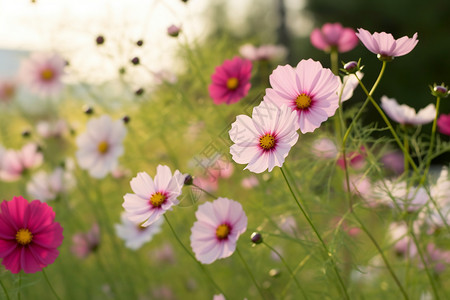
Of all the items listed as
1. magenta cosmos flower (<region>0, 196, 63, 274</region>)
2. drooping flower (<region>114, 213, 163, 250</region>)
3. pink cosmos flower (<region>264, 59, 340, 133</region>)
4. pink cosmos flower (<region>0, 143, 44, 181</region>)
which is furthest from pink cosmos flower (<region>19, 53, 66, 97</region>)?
pink cosmos flower (<region>264, 59, 340, 133</region>)

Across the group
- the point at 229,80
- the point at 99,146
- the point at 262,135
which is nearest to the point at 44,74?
the point at 99,146

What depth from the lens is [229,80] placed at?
898 mm

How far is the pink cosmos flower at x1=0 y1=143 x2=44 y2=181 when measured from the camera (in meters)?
1.26

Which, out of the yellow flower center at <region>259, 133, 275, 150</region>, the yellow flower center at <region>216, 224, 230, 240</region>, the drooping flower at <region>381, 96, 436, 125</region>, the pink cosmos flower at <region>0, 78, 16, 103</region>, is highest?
the pink cosmos flower at <region>0, 78, 16, 103</region>

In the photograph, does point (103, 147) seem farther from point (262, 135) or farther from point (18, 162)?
point (262, 135)

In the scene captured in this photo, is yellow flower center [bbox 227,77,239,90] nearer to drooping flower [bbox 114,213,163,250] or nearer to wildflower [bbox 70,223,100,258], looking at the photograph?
drooping flower [bbox 114,213,163,250]

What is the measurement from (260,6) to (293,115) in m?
7.37

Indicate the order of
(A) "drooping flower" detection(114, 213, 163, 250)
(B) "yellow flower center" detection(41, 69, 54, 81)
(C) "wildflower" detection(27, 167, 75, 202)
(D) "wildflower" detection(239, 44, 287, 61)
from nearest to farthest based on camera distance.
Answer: (A) "drooping flower" detection(114, 213, 163, 250)
(C) "wildflower" detection(27, 167, 75, 202)
(D) "wildflower" detection(239, 44, 287, 61)
(B) "yellow flower center" detection(41, 69, 54, 81)

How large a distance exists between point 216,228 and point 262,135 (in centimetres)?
15

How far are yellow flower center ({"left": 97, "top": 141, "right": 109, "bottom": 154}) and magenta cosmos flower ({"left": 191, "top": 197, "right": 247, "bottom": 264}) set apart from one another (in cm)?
50

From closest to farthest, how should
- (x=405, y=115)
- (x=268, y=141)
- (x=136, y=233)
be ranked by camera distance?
(x=268, y=141)
(x=405, y=115)
(x=136, y=233)

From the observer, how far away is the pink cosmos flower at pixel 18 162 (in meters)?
1.26

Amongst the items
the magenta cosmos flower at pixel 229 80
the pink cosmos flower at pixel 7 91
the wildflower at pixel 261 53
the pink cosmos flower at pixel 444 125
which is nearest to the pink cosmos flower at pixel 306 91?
the magenta cosmos flower at pixel 229 80

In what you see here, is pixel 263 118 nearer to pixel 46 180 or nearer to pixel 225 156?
A: pixel 225 156
